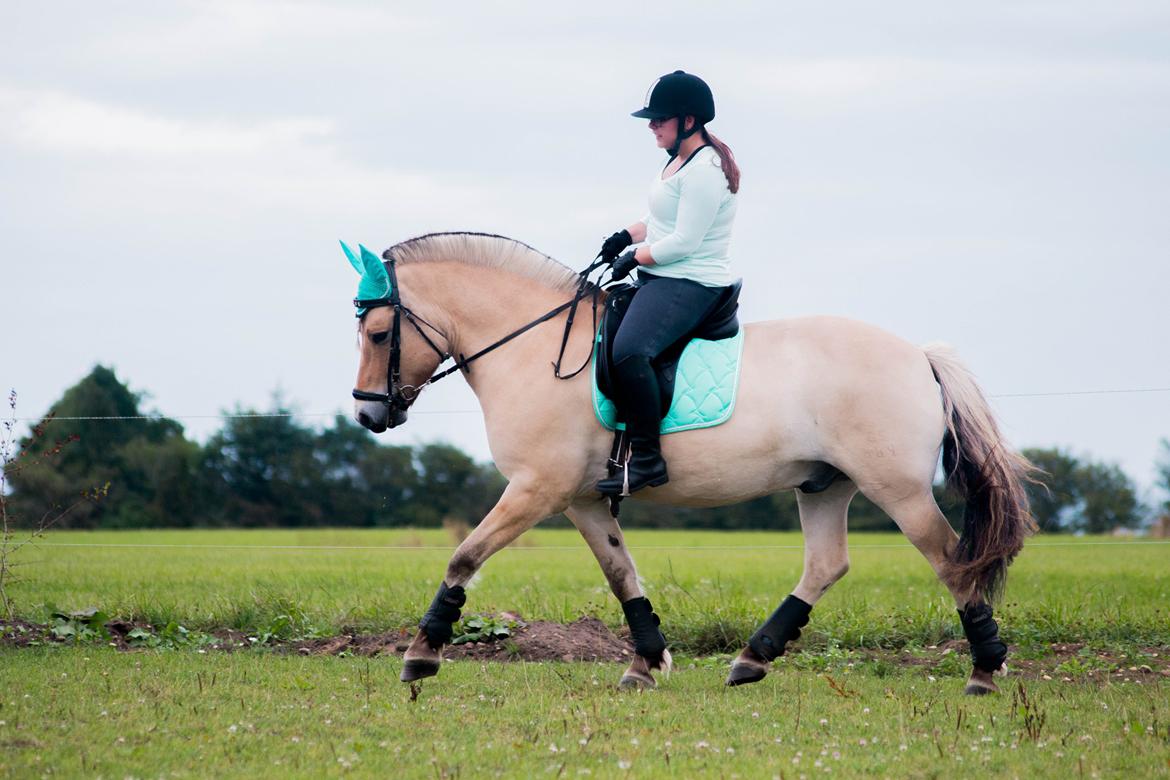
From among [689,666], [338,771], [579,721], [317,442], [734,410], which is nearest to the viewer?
[338,771]

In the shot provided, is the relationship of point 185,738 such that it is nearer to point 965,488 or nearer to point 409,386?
point 409,386

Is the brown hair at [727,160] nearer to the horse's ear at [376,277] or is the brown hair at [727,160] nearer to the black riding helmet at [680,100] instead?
the black riding helmet at [680,100]

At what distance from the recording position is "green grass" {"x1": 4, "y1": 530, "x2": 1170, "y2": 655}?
9133 mm

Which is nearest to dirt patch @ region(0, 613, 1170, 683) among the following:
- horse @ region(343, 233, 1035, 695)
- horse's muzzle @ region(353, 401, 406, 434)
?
horse @ region(343, 233, 1035, 695)

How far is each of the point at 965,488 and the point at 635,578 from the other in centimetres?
207

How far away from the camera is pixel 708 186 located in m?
6.82

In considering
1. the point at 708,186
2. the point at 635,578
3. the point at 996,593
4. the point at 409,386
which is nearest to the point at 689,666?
the point at 635,578

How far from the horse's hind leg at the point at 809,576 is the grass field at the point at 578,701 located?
177mm

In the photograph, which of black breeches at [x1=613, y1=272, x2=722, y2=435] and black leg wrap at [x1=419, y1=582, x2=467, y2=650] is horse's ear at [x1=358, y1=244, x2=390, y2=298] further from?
black leg wrap at [x1=419, y1=582, x2=467, y2=650]

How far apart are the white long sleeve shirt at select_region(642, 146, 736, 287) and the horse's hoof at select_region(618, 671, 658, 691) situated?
7.82ft

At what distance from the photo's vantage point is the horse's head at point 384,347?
7113mm

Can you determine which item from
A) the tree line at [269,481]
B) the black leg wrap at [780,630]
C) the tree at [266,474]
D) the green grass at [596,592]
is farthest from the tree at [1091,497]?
the black leg wrap at [780,630]

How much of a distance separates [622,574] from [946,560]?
195cm

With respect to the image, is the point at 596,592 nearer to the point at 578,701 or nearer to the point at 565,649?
the point at 565,649
